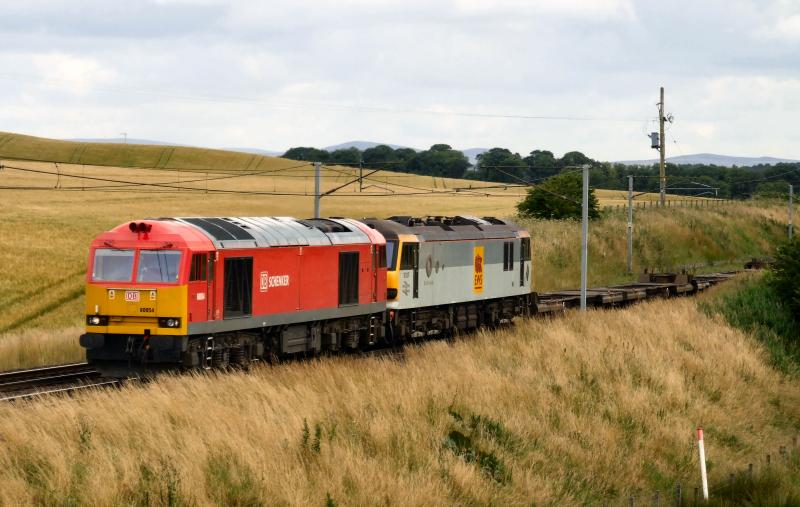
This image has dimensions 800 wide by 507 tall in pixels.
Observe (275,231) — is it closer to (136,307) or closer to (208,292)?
(208,292)

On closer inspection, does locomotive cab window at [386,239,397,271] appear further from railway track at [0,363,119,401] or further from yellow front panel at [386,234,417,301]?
railway track at [0,363,119,401]

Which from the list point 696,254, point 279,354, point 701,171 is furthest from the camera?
point 701,171

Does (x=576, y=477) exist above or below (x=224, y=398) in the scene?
below

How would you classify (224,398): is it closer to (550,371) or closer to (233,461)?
(233,461)

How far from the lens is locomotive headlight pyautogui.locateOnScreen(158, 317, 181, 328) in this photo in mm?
21297

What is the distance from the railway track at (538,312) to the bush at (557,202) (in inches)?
801

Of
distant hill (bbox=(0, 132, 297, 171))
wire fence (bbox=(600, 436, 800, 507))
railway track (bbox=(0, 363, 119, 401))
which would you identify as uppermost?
distant hill (bbox=(0, 132, 297, 171))

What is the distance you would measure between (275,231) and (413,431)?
9.92 meters

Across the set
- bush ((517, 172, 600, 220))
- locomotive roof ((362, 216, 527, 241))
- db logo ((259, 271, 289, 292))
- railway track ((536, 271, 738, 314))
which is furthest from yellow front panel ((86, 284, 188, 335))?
bush ((517, 172, 600, 220))

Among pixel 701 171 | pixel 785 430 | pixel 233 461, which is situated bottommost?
pixel 785 430

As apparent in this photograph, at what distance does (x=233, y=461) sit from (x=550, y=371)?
10.3m

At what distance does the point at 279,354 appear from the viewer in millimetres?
25344

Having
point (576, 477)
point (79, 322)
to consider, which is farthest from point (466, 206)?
point (576, 477)

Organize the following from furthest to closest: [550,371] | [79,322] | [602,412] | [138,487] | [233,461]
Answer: [79,322]
[550,371]
[602,412]
[233,461]
[138,487]
